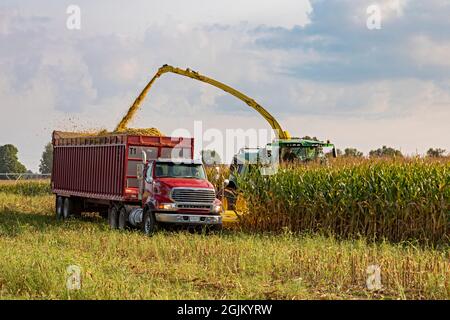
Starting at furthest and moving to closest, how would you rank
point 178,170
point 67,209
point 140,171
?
point 67,209 → point 140,171 → point 178,170

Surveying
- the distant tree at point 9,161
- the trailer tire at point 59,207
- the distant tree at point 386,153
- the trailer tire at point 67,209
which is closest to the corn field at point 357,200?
the distant tree at point 386,153

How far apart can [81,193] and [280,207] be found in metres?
8.73

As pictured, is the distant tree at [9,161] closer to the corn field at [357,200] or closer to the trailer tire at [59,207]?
the trailer tire at [59,207]

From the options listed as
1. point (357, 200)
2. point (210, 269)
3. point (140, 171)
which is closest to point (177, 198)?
point (140, 171)

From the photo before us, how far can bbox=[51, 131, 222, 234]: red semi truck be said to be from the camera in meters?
22.7

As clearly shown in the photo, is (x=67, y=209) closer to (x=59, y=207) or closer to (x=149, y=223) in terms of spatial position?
(x=59, y=207)

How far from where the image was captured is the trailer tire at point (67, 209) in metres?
31.0

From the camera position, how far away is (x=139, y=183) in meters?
24.4

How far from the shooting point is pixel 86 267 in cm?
1349

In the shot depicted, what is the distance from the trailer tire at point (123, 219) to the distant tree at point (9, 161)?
8985 centimetres

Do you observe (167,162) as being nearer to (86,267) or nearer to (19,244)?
(19,244)

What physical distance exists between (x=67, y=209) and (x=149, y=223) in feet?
30.0

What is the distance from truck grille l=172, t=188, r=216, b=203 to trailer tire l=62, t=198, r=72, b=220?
31.4ft

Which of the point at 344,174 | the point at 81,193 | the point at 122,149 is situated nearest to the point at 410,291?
the point at 344,174
